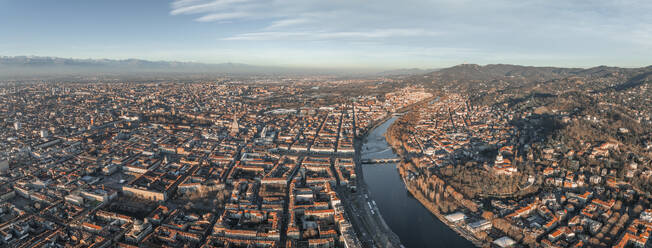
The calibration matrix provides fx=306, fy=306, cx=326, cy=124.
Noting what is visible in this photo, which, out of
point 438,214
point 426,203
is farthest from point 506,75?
point 438,214

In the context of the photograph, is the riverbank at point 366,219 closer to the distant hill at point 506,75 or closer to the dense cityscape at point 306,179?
the dense cityscape at point 306,179

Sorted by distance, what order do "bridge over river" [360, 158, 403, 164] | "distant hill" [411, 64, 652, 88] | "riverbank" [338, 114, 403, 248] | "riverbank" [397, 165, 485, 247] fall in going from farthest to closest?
"distant hill" [411, 64, 652, 88], "bridge over river" [360, 158, 403, 164], "riverbank" [397, 165, 485, 247], "riverbank" [338, 114, 403, 248]

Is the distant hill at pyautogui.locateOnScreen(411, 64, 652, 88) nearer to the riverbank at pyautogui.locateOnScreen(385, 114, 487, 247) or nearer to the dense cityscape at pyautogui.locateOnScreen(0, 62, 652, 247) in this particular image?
the dense cityscape at pyautogui.locateOnScreen(0, 62, 652, 247)

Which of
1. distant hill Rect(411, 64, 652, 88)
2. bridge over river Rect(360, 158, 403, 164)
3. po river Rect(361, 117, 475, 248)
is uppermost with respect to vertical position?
distant hill Rect(411, 64, 652, 88)

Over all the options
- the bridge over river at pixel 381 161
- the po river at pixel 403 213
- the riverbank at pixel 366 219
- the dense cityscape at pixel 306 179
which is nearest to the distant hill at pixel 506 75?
the dense cityscape at pixel 306 179

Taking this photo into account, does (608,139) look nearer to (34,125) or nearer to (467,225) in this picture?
(467,225)

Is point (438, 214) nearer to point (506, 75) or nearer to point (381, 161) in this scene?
point (381, 161)

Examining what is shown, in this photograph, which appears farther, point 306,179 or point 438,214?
point 306,179

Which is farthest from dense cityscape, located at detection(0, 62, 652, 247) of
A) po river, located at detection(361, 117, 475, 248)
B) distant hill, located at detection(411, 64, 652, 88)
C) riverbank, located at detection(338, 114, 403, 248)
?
distant hill, located at detection(411, 64, 652, 88)
